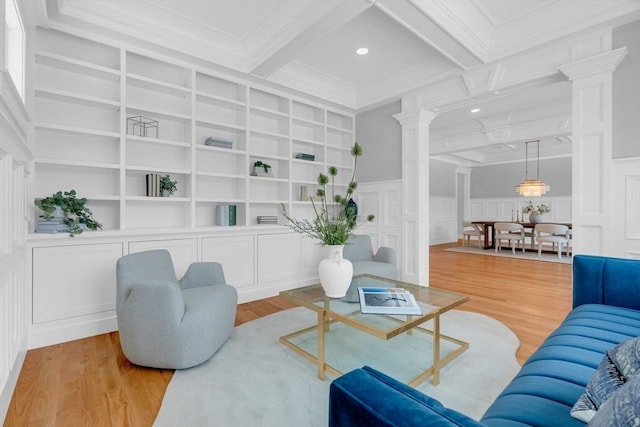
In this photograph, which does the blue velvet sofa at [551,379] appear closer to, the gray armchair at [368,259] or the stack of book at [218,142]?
the gray armchair at [368,259]

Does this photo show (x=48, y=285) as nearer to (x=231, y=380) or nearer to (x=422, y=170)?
(x=231, y=380)

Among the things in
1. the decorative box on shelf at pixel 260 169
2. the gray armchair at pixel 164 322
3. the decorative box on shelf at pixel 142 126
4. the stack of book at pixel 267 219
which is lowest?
the gray armchair at pixel 164 322

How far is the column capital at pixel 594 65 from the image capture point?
8.80 ft

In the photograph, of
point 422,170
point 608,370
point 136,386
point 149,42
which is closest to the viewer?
point 608,370

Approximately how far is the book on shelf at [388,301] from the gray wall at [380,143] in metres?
2.55

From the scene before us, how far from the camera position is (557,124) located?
571cm

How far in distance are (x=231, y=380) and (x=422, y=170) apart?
11.2 ft

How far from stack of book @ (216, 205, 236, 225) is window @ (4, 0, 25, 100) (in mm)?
1904

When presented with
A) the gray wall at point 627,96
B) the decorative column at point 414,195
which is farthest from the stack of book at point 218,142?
the gray wall at point 627,96

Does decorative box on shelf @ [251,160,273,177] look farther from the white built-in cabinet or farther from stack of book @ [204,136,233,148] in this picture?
stack of book @ [204,136,233,148]

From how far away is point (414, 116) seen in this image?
4.22 m

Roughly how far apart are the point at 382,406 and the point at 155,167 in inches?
122

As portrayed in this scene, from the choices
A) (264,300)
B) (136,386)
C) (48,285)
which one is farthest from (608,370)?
(48,285)

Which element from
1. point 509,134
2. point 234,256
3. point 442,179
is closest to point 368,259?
point 234,256
